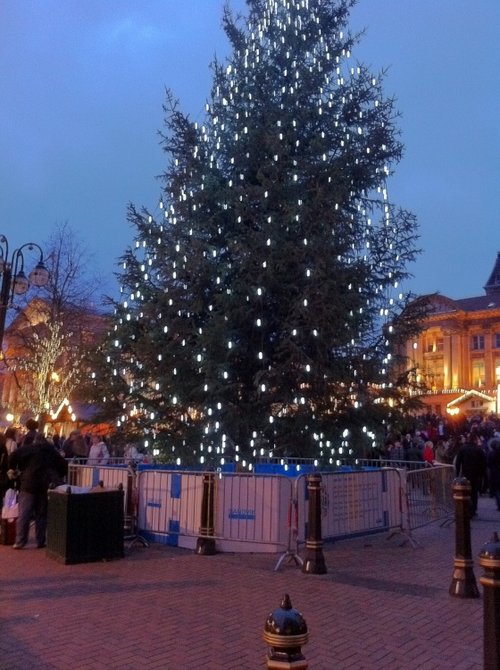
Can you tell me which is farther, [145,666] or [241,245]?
[241,245]

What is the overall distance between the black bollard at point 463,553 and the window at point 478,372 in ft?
244

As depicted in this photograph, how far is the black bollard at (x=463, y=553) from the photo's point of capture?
24.7 ft

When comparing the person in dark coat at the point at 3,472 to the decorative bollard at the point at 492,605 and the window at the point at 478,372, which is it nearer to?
the decorative bollard at the point at 492,605

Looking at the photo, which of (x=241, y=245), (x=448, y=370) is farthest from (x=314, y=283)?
(x=448, y=370)

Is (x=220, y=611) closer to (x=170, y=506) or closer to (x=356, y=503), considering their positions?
(x=170, y=506)

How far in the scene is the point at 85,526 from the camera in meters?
9.45

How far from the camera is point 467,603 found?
7.30m

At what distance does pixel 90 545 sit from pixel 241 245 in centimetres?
687

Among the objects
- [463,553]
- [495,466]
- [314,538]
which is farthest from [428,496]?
[463,553]

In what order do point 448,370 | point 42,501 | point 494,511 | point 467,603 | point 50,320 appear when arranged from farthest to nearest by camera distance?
point 448,370
point 50,320
point 494,511
point 42,501
point 467,603

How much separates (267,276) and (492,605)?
1028cm

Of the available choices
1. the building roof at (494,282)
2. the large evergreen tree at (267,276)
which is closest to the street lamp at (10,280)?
the large evergreen tree at (267,276)

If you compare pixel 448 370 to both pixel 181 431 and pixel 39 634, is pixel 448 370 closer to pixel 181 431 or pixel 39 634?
pixel 181 431

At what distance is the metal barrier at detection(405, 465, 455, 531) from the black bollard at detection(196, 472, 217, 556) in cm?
345
